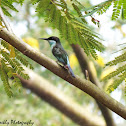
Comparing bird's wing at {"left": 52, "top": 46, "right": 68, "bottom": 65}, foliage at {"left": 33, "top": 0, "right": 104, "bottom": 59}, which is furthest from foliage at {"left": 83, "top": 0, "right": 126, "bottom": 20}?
bird's wing at {"left": 52, "top": 46, "right": 68, "bottom": 65}

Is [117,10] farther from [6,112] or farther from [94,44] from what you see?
[6,112]

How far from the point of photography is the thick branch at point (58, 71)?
4.20 feet

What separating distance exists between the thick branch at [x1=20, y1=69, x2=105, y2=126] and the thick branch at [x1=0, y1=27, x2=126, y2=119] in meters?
2.08

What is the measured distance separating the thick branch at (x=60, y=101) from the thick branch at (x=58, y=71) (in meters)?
2.08

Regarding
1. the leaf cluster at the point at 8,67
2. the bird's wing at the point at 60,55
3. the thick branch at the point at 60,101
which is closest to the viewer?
the leaf cluster at the point at 8,67

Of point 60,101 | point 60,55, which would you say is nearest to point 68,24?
point 60,55

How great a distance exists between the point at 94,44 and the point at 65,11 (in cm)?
28

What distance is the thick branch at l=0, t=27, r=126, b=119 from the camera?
4.20 feet

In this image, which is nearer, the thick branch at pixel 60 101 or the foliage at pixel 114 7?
the foliage at pixel 114 7

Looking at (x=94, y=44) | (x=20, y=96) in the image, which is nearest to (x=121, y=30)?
(x=20, y=96)

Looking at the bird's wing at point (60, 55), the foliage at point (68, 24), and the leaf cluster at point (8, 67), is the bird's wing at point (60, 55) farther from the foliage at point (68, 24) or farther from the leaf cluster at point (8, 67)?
the leaf cluster at point (8, 67)

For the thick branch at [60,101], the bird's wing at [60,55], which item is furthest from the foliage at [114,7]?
the thick branch at [60,101]

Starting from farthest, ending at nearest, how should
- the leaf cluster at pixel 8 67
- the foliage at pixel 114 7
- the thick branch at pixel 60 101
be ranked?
the thick branch at pixel 60 101, the leaf cluster at pixel 8 67, the foliage at pixel 114 7

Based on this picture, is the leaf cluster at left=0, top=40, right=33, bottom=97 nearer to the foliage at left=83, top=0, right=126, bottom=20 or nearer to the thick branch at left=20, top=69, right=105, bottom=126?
the foliage at left=83, top=0, right=126, bottom=20
